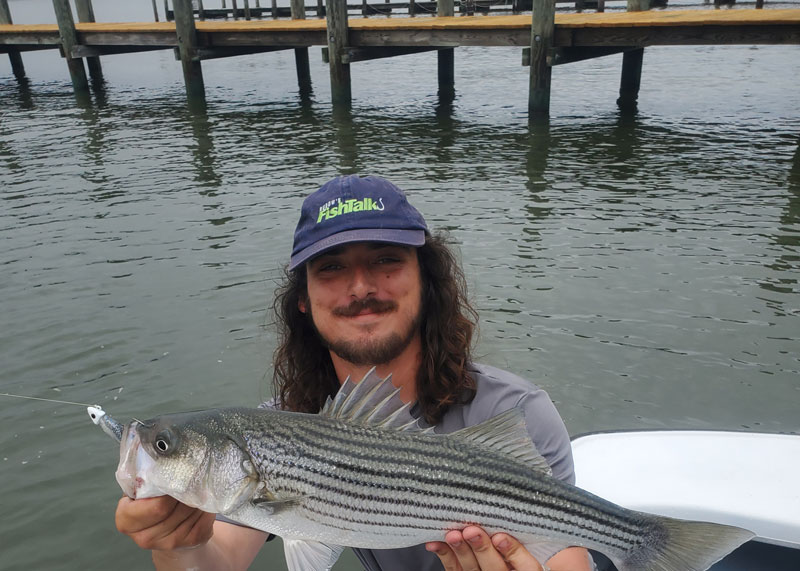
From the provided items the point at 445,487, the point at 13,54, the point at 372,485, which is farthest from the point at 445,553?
the point at 13,54

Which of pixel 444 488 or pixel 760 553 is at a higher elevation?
pixel 444 488

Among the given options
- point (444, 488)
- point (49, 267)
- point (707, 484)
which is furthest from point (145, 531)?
point (49, 267)

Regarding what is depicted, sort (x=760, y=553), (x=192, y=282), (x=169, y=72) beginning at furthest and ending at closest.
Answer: (x=169, y=72)
(x=192, y=282)
(x=760, y=553)

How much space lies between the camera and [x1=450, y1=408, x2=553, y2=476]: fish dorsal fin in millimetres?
2680

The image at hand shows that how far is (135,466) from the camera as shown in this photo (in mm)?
2422

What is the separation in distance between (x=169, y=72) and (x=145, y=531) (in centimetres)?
3440

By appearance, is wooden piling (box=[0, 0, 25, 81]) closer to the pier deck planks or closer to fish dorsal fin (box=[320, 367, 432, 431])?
the pier deck planks

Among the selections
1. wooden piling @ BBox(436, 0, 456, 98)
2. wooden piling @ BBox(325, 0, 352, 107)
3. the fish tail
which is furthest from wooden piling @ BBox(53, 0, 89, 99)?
the fish tail

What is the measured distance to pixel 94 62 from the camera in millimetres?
28969

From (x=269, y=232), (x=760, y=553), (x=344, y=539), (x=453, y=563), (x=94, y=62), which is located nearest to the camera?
(x=344, y=539)

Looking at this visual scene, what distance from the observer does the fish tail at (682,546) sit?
250 cm

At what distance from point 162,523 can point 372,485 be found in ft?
2.60

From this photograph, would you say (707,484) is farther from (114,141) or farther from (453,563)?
(114,141)

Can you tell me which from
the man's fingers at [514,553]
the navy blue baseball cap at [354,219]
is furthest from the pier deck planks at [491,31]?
the man's fingers at [514,553]
